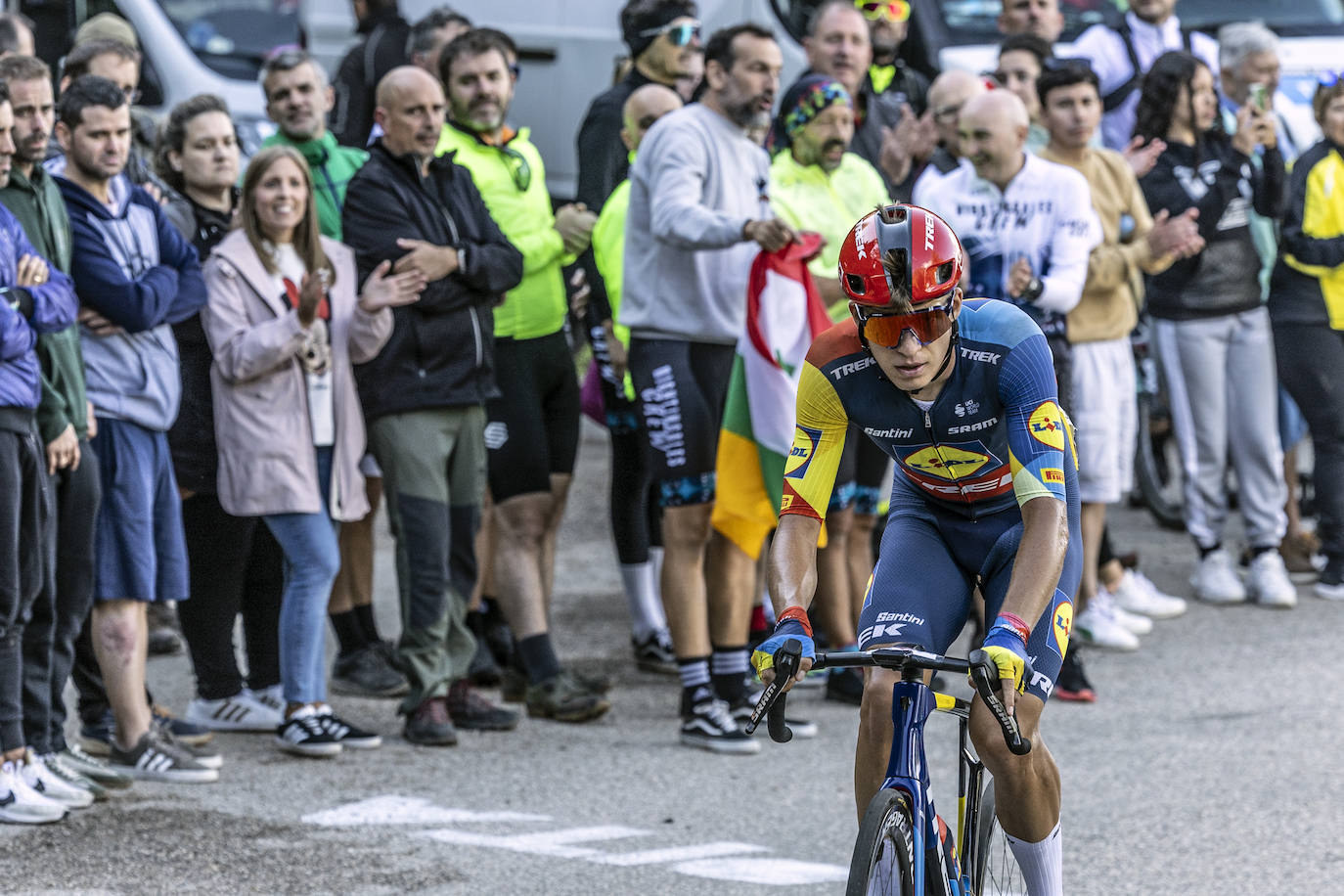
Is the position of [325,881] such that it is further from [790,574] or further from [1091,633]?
[1091,633]

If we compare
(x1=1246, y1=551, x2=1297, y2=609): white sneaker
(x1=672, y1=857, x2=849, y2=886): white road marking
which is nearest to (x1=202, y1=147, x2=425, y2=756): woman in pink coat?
(x1=672, y1=857, x2=849, y2=886): white road marking

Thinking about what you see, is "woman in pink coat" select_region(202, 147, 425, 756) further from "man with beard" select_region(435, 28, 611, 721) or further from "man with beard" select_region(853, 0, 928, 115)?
"man with beard" select_region(853, 0, 928, 115)

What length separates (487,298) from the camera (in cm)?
742

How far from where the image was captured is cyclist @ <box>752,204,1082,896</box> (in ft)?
14.4

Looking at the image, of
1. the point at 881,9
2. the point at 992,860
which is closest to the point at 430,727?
the point at 992,860

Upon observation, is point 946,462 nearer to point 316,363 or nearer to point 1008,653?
point 1008,653

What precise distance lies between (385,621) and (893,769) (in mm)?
5547

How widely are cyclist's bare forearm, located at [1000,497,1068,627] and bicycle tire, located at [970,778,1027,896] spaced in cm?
69

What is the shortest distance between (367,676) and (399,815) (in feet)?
6.26

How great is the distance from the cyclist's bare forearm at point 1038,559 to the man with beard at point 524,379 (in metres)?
3.51

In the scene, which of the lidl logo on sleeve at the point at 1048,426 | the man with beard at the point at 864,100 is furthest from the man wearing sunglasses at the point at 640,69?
the lidl logo on sleeve at the point at 1048,426

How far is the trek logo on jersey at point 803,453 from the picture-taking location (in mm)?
4723

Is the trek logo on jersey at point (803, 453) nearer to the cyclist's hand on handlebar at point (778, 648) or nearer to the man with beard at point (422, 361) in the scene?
the cyclist's hand on handlebar at point (778, 648)

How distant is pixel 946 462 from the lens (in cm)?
481
